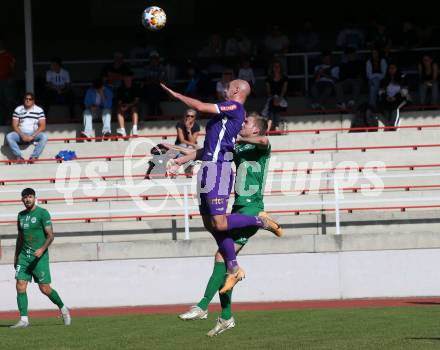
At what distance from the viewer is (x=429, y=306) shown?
15922 millimetres

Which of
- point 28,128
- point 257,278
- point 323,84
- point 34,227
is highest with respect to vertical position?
point 323,84

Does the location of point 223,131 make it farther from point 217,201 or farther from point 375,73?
point 375,73

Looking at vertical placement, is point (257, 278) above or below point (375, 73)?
below

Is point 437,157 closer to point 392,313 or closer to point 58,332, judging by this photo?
point 392,313

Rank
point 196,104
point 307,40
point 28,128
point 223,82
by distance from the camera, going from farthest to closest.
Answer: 1. point 307,40
2. point 223,82
3. point 28,128
4. point 196,104

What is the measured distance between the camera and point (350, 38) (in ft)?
80.5

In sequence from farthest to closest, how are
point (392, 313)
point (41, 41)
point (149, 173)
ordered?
point (41, 41) → point (149, 173) → point (392, 313)

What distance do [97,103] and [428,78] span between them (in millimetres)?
6907

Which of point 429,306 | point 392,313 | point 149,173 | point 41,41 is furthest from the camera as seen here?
point 41,41

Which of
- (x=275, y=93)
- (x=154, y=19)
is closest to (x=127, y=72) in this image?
(x=275, y=93)

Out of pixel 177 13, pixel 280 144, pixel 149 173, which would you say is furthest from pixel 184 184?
pixel 177 13

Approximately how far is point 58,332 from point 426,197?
26.8ft

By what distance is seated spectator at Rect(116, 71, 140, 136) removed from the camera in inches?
854

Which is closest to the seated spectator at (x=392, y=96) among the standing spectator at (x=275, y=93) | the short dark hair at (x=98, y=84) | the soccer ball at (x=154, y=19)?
the standing spectator at (x=275, y=93)
